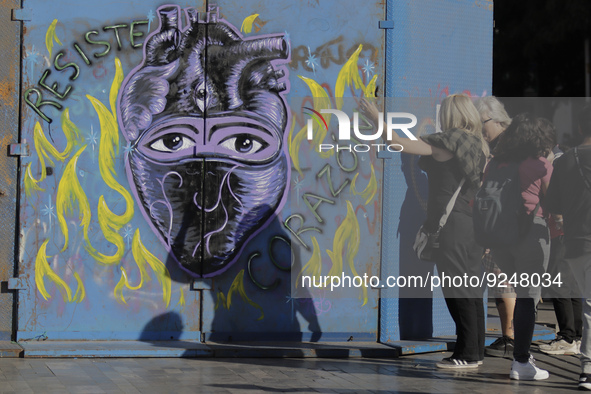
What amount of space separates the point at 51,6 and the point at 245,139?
1.93 meters

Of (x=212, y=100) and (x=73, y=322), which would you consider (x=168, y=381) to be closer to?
(x=73, y=322)

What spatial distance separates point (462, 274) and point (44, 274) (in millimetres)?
3380

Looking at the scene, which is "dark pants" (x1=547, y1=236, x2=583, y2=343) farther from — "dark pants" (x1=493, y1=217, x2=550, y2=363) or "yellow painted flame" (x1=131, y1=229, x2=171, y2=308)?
"yellow painted flame" (x1=131, y1=229, x2=171, y2=308)

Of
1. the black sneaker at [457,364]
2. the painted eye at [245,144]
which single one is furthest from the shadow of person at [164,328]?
the black sneaker at [457,364]

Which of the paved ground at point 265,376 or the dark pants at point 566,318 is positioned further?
the dark pants at point 566,318

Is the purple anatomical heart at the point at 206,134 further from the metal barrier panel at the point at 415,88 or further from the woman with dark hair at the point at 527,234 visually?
the woman with dark hair at the point at 527,234

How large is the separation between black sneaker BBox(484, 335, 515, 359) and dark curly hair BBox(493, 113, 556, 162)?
1790mm

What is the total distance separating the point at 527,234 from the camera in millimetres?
6891

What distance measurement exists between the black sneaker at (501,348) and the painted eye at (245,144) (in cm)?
262

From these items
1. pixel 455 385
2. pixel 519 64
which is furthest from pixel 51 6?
pixel 519 64

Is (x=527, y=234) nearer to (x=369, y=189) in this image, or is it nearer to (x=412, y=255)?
(x=412, y=255)

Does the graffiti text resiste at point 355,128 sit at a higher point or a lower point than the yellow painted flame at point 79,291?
higher

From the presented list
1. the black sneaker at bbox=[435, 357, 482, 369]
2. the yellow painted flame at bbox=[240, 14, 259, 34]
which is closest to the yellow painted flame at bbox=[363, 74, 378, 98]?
the yellow painted flame at bbox=[240, 14, 259, 34]

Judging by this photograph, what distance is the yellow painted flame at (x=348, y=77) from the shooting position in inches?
320
